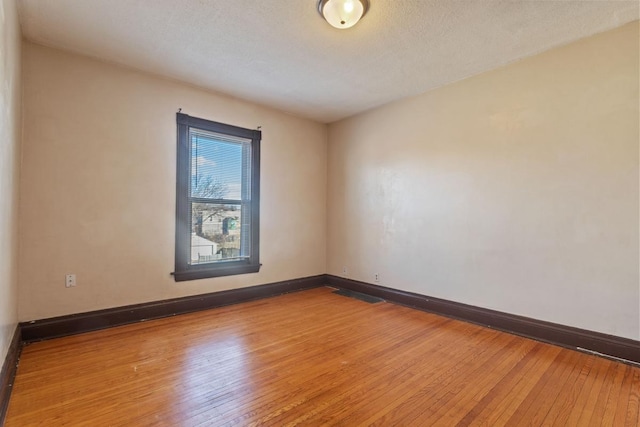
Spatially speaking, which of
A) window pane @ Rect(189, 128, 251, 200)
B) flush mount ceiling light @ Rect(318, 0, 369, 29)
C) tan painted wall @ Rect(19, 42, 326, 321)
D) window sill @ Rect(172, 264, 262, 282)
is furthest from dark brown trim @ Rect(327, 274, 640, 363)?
flush mount ceiling light @ Rect(318, 0, 369, 29)

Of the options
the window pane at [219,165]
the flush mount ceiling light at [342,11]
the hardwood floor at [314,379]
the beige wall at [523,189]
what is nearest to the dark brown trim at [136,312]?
the hardwood floor at [314,379]

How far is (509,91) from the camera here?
3.16 m

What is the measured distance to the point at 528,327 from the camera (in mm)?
2953

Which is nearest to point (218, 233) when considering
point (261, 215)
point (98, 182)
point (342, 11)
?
A: point (261, 215)

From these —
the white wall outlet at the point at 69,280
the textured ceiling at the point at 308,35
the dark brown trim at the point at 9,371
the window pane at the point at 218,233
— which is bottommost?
the dark brown trim at the point at 9,371

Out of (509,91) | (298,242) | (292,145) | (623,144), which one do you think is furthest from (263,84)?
(623,144)

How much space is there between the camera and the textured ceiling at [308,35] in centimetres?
234

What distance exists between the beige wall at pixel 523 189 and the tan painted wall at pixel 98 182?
2.26 m

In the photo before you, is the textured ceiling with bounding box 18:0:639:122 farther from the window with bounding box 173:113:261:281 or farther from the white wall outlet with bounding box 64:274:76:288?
the white wall outlet with bounding box 64:274:76:288

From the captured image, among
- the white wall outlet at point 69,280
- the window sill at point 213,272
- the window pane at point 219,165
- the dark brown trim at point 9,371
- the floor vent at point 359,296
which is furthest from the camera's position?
the floor vent at point 359,296

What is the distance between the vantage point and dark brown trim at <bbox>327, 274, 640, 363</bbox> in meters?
2.49

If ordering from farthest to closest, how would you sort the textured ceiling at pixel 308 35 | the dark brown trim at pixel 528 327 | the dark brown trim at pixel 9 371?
the dark brown trim at pixel 528 327
the textured ceiling at pixel 308 35
the dark brown trim at pixel 9 371

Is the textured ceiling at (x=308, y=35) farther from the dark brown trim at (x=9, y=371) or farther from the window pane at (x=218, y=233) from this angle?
the dark brown trim at (x=9, y=371)

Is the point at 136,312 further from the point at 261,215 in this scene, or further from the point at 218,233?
the point at 261,215
